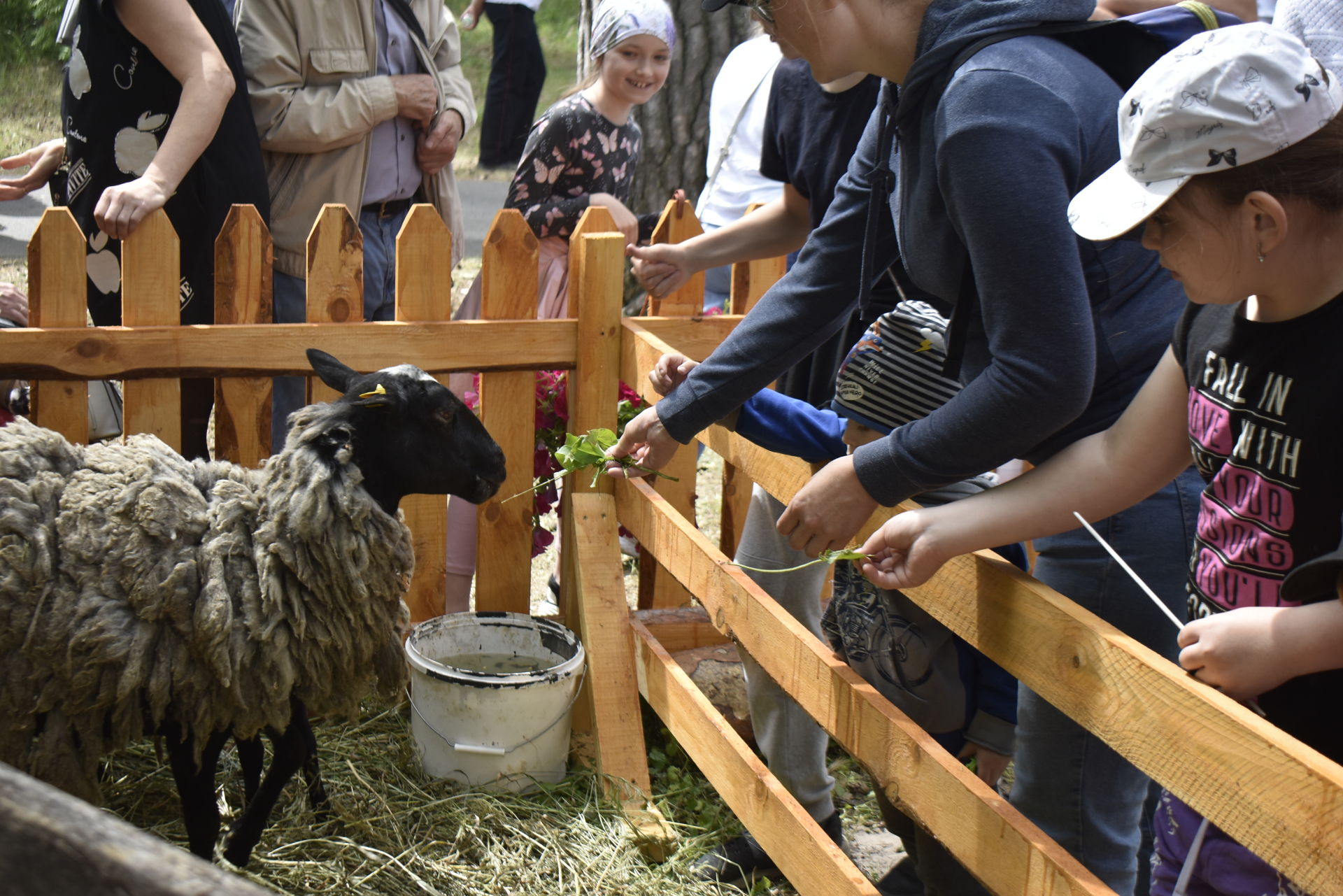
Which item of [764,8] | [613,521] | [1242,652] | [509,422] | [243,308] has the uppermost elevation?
[764,8]

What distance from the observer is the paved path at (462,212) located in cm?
937

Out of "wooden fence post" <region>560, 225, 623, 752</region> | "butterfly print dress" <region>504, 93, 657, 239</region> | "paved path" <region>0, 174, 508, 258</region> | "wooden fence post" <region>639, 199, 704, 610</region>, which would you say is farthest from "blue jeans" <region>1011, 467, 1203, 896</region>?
"paved path" <region>0, 174, 508, 258</region>

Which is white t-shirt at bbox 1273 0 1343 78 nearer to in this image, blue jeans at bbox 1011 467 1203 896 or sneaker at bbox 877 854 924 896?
blue jeans at bbox 1011 467 1203 896

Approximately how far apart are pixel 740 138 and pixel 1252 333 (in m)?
3.48

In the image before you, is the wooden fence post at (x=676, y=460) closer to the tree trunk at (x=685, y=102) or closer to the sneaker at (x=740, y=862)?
the sneaker at (x=740, y=862)

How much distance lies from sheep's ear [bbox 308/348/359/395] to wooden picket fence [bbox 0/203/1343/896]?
0.43m

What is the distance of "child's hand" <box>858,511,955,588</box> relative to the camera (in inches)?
68.3

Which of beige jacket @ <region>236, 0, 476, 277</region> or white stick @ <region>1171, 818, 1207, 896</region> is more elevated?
beige jacket @ <region>236, 0, 476, 277</region>

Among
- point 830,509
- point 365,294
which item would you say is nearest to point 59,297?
point 365,294

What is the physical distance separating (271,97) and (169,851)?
334 cm

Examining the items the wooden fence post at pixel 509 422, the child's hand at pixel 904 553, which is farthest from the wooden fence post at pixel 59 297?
the child's hand at pixel 904 553

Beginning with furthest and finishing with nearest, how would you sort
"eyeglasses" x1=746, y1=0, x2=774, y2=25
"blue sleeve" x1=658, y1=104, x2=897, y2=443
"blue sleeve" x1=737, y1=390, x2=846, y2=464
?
"blue sleeve" x1=737, y1=390, x2=846, y2=464 → "blue sleeve" x1=658, y1=104, x2=897, y2=443 → "eyeglasses" x1=746, y1=0, x2=774, y2=25

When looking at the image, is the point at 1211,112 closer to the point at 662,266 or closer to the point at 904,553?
the point at 904,553

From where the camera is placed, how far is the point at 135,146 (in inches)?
131
